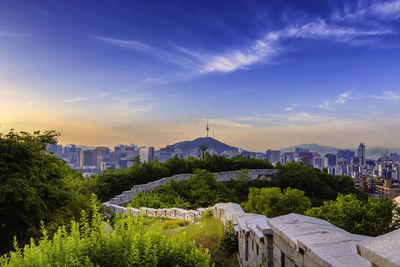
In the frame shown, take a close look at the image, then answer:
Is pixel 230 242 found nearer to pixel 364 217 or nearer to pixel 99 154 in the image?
pixel 364 217

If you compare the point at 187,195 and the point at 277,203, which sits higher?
the point at 277,203

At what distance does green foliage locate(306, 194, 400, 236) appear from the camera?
36.3ft

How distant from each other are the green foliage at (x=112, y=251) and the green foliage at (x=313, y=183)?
34116 millimetres

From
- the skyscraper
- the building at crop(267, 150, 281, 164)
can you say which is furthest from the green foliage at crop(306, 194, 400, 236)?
the building at crop(267, 150, 281, 164)

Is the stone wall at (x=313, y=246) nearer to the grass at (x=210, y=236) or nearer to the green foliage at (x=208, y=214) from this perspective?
the grass at (x=210, y=236)

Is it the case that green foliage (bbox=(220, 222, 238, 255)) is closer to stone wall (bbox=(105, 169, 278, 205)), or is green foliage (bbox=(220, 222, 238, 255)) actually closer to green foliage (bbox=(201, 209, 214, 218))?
green foliage (bbox=(201, 209, 214, 218))

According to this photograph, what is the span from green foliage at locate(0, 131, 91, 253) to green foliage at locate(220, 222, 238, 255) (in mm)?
5092

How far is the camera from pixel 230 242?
359 inches

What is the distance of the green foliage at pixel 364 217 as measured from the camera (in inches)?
435

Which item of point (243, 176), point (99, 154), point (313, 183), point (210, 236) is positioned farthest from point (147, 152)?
point (210, 236)

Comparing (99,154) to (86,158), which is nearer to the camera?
(86,158)

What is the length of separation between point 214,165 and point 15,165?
103 ft

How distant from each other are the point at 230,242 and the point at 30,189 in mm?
6652

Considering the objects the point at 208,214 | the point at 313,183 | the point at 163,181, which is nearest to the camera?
the point at 208,214
